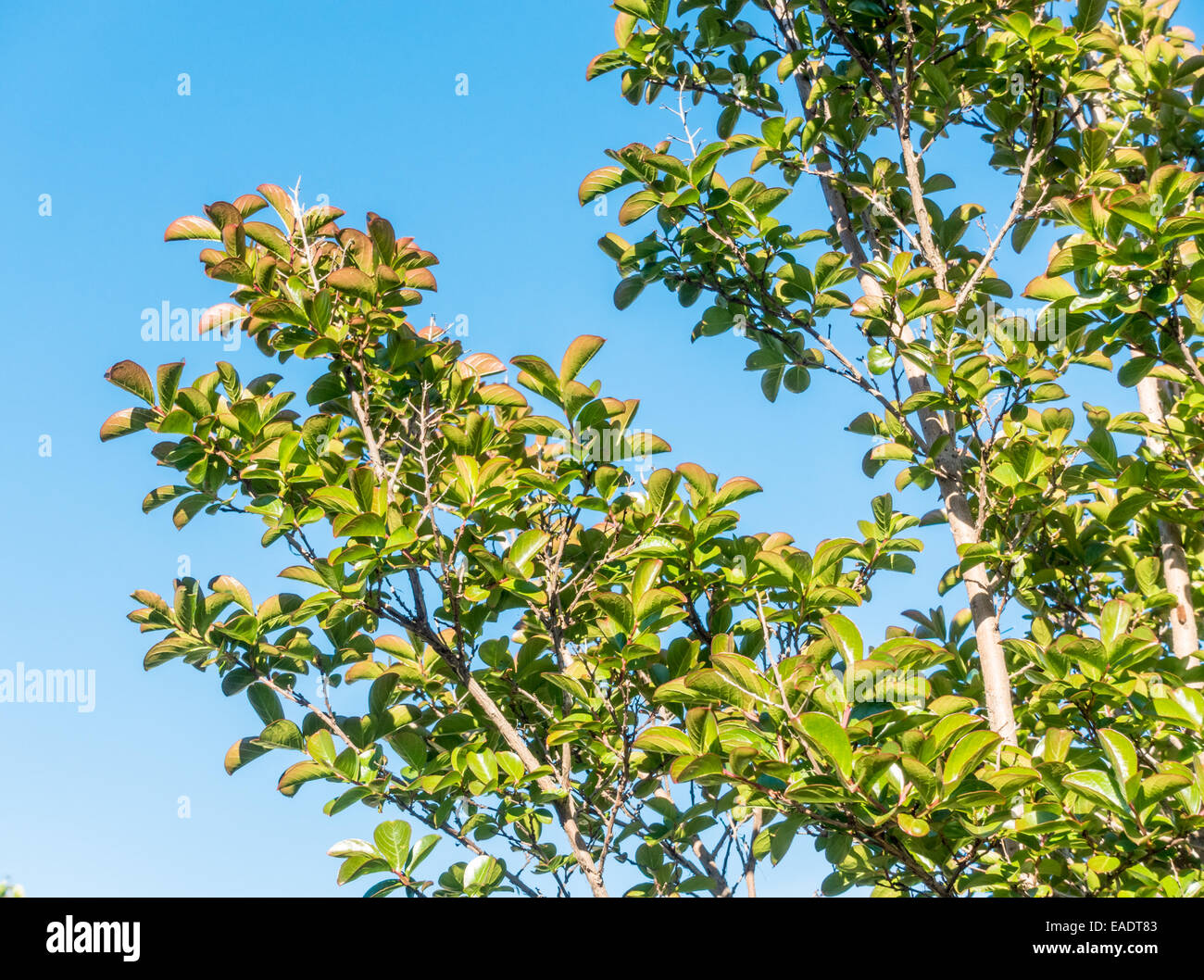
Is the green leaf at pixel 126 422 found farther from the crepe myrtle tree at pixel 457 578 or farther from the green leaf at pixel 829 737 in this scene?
the green leaf at pixel 829 737

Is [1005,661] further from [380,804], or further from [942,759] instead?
[380,804]

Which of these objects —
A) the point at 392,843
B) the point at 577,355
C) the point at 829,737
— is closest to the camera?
the point at 829,737

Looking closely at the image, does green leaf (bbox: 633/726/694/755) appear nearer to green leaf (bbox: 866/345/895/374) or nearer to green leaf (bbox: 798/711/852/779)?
green leaf (bbox: 798/711/852/779)

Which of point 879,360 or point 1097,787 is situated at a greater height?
point 879,360

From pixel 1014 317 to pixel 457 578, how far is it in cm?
183

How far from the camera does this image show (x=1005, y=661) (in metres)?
2.89

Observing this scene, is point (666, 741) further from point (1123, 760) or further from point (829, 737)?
point (1123, 760)

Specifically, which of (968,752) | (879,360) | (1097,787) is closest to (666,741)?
(968,752)

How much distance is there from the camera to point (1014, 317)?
2750 millimetres

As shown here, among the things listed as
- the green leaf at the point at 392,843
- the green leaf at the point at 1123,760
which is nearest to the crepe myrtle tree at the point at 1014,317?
the green leaf at the point at 1123,760
